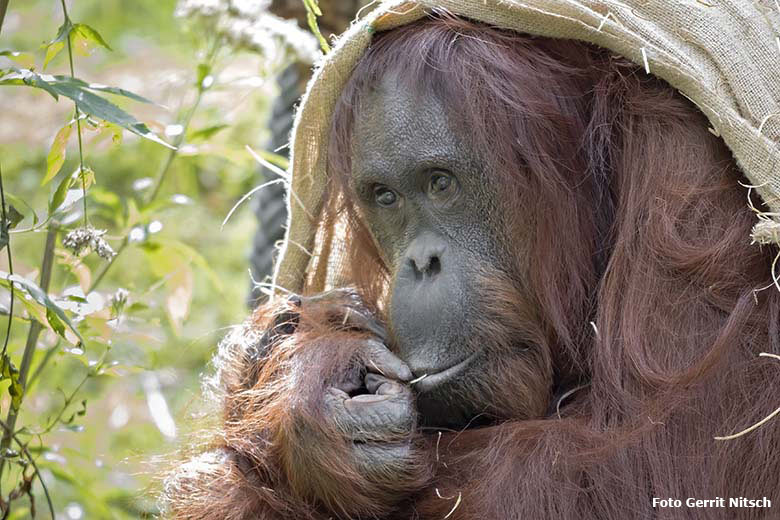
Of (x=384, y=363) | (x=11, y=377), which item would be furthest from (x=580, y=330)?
(x=11, y=377)

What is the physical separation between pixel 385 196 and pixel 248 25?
0.97 meters

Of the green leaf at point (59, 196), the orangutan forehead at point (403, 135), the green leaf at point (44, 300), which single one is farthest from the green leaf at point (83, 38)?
the orangutan forehead at point (403, 135)

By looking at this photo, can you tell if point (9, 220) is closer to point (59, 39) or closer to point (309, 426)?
point (59, 39)

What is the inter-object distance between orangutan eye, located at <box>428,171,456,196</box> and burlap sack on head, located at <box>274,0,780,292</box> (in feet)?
1.13

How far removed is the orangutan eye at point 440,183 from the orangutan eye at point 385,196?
0.33ft

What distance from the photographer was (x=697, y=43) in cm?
214

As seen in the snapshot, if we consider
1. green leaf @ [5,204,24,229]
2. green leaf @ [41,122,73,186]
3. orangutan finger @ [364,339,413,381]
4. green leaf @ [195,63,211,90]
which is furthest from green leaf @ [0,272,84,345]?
green leaf @ [195,63,211,90]

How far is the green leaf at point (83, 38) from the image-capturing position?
6.95 ft

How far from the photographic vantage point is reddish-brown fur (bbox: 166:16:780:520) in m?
1.94

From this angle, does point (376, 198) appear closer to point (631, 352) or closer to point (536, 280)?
point (536, 280)

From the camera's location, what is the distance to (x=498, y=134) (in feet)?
7.34

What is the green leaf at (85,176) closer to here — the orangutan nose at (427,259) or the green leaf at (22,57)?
the green leaf at (22,57)

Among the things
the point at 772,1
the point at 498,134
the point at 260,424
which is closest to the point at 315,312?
the point at 260,424

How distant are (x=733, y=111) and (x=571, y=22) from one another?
38 centimetres
